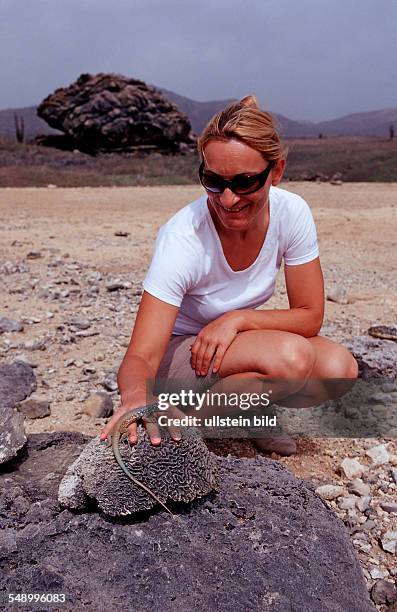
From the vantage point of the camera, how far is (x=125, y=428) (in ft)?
6.94

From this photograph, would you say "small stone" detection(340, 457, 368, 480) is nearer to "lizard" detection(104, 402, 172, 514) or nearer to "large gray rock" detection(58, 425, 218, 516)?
"large gray rock" detection(58, 425, 218, 516)

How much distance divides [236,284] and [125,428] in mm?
1006

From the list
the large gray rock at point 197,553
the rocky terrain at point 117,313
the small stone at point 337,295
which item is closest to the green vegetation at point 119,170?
the rocky terrain at point 117,313

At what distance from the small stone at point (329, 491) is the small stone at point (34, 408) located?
1479mm

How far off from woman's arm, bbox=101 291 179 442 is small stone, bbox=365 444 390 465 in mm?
1145

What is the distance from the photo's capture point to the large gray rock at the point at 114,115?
93.1ft

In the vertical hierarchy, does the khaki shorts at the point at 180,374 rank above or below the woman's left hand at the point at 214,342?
below

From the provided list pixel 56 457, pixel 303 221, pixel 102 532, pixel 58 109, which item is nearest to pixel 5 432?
pixel 56 457

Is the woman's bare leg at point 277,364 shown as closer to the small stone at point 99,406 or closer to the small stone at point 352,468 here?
the small stone at point 352,468

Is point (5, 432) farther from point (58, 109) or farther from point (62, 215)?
point (58, 109)

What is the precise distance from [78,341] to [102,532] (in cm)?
257

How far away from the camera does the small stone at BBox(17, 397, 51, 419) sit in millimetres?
3477

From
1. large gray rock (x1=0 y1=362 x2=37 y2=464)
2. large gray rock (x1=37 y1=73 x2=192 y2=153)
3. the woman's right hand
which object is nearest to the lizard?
the woman's right hand

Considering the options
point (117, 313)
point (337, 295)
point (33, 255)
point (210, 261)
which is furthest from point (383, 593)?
point (33, 255)
